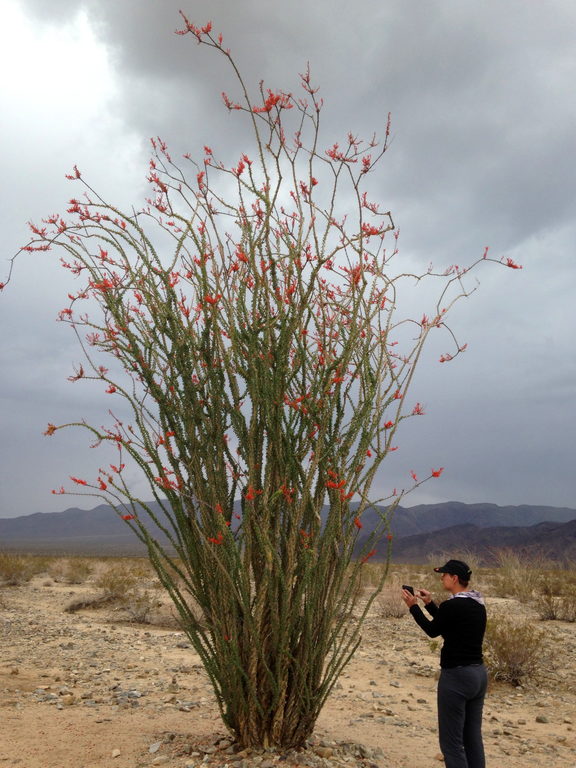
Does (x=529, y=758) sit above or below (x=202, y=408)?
below

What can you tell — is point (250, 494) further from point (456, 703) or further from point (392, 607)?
point (392, 607)

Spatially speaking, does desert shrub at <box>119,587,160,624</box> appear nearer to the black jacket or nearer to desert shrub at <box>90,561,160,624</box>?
desert shrub at <box>90,561,160,624</box>

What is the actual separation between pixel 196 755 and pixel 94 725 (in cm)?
159

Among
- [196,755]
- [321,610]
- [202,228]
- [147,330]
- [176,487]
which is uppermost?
[202,228]

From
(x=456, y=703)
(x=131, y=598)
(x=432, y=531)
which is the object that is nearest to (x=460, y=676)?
(x=456, y=703)

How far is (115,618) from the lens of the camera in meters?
11.9

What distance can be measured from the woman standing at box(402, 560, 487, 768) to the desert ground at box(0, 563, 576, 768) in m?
0.83

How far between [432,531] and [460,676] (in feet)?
454

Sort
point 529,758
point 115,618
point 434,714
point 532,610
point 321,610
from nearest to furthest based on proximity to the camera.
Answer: point 321,610 → point 529,758 → point 434,714 → point 115,618 → point 532,610

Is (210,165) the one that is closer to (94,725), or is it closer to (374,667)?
(94,725)

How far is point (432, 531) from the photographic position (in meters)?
136

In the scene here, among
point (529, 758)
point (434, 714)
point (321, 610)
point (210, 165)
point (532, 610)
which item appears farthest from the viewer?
point (532, 610)

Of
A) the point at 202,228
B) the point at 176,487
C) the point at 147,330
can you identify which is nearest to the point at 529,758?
the point at 176,487

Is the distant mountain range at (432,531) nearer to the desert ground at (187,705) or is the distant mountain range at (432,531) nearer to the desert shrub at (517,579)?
the desert shrub at (517,579)
